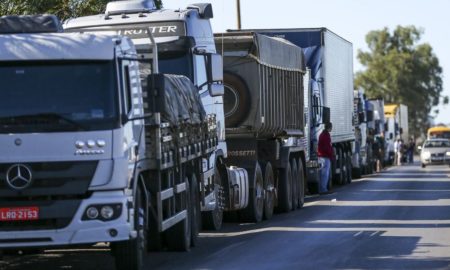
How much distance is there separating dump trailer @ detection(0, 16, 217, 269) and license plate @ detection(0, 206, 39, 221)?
11 mm

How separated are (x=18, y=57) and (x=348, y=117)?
28.3m

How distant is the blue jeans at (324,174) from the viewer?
33.2 meters

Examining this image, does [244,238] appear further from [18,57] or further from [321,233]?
[18,57]

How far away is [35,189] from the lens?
43.1 ft

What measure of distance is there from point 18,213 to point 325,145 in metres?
20.1

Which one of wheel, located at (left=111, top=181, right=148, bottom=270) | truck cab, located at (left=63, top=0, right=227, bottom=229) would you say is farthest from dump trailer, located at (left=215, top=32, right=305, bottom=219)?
wheel, located at (left=111, top=181, right=148, bottom=270)

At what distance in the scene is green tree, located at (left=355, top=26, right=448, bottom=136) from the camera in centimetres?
14038

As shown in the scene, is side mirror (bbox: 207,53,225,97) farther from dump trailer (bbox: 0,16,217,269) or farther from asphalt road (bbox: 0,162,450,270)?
dump trailer (bbox: 0,16,217,269)

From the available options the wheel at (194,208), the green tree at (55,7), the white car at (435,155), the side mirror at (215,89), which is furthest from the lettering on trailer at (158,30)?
the white car at (435,155)

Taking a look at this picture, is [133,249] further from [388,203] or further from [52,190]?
[388,203]

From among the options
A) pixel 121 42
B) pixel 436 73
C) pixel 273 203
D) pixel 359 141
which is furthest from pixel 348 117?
pixel 436 73

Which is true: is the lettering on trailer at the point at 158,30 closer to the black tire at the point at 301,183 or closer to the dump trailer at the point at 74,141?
the dump trailer at the point at 74,141

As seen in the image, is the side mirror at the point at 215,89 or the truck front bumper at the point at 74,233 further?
the side mirror at the point at 215,89

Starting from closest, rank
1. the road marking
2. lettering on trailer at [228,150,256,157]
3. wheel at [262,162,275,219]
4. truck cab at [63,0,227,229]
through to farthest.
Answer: truck cab at [63,0,227,229] → lettering on trailer at [228,150,256,157] → wheel at [262,162,275,219] → the road marking
